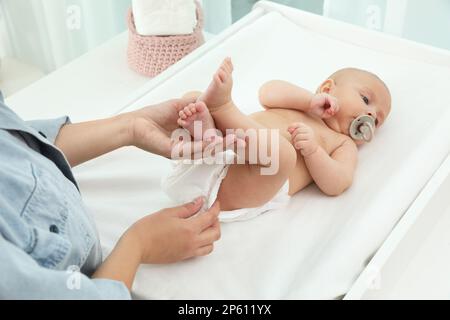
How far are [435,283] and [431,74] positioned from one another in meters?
0.45

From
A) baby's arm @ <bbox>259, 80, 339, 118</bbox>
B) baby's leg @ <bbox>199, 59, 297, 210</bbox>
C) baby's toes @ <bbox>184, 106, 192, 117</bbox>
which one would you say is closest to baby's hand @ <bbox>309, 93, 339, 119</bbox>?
baby's arm @ <bbox>259, 80, 339, 118</bbox>

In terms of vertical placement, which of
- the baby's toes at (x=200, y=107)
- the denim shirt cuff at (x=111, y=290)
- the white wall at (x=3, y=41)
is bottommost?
the white wall at (x=3, y=41)

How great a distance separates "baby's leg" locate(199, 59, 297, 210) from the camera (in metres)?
0.76

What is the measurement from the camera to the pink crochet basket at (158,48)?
1.26m

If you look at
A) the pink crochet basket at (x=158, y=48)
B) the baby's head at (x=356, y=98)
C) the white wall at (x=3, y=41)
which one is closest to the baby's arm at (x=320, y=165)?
the baby's head at (x=356, y=98)

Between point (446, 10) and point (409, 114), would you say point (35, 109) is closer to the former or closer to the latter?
point (409, 114)

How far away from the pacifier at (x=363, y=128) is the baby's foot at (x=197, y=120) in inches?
10.4

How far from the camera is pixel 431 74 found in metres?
1.06

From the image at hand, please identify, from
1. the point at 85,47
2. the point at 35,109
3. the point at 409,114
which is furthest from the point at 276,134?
the point at 85,47

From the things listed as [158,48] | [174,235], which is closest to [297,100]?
[174,235]

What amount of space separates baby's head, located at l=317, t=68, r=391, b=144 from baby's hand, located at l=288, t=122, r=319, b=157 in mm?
121

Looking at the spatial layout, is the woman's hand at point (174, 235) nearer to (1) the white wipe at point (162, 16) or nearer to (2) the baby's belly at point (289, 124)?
(2) the baby's belly at point (289, 124)

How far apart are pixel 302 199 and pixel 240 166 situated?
122mm

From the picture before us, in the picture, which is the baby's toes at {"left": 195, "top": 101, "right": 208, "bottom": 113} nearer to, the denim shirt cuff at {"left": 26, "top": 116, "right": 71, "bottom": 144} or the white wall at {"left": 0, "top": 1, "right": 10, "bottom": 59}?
the denim shirt cuff at {"left": 26, "top": 116, "right": 71, "bottom": 144}
